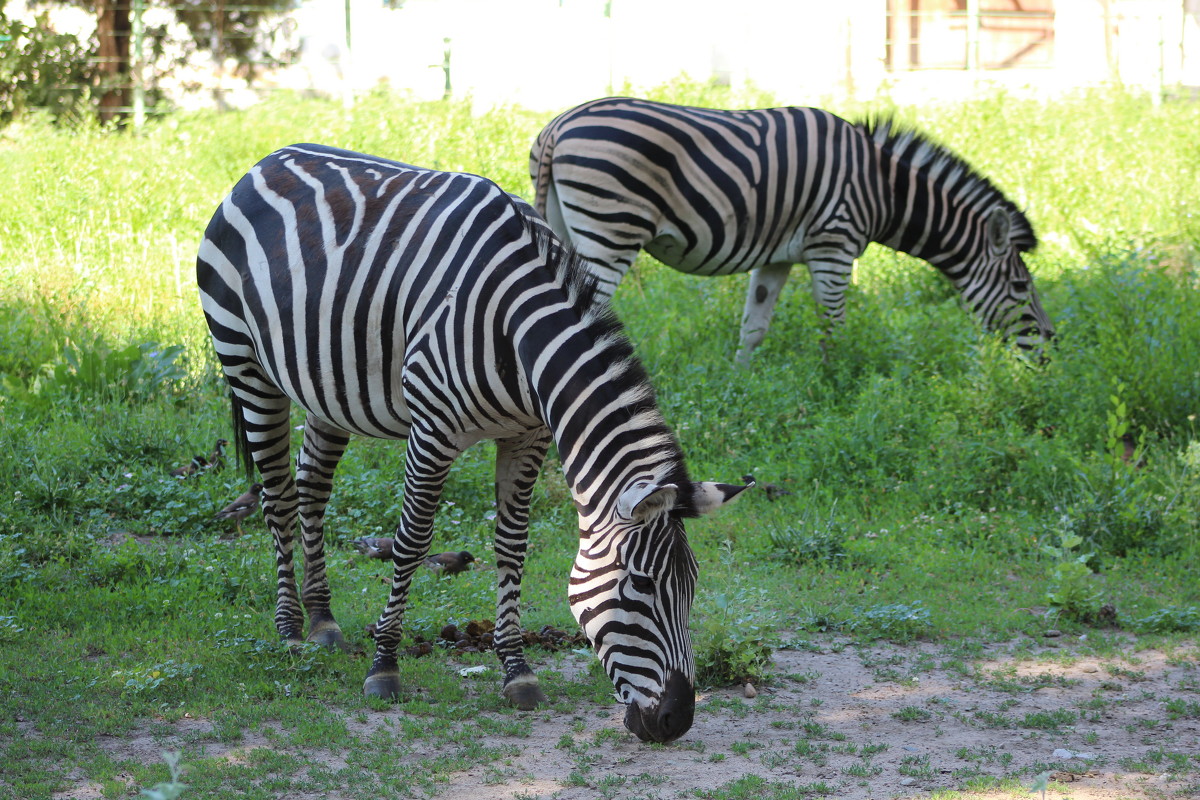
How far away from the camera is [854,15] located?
56.5 ft

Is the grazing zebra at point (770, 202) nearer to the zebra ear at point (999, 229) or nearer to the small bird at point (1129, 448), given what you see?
the zebra ear at point (999, 229)

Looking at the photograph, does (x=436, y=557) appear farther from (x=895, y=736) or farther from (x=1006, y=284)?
(x=1006, y=284)

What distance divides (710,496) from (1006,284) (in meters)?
6.30

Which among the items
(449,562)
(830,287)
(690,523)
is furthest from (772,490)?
(449,562)

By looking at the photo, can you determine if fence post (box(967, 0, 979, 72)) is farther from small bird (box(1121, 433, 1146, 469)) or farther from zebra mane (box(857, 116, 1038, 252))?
small bird (box(1121, 433, 1146, 469))

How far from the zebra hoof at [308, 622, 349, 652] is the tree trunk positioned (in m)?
12.9

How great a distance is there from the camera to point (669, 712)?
3.66 m

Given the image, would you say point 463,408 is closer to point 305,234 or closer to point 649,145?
point 305,234

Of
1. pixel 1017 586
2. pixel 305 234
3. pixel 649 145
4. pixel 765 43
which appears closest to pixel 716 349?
pixel 649 145

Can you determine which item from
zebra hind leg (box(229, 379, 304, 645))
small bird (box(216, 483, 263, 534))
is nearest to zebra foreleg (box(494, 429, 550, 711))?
zebra hind leg (box(229, 379, 304, 645))

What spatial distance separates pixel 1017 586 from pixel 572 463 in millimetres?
3322

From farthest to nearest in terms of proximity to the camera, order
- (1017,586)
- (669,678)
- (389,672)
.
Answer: (1017,586), (389,672), (669,678)

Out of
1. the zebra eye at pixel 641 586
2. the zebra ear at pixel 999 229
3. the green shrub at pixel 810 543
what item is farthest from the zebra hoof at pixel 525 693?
the zebra ear at pixel 999 229

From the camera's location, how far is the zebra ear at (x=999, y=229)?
8906 mm
